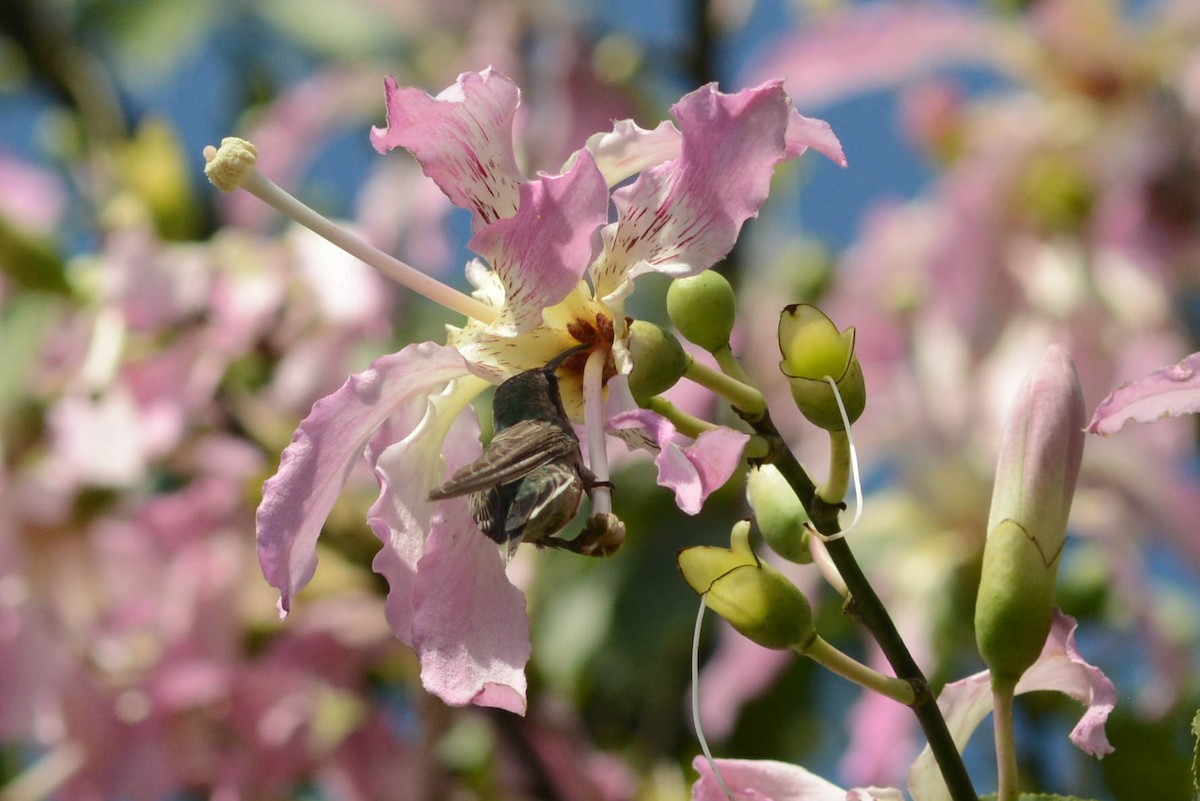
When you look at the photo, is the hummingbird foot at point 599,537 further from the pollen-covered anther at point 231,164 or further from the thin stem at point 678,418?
the pollen-covered anther at point 231,164

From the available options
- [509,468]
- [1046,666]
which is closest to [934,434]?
[1046,666]

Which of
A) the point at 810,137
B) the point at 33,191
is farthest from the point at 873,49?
the point at 810,137

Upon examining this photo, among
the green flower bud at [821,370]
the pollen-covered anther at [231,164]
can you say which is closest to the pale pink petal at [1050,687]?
the green flower bud at [821,370]

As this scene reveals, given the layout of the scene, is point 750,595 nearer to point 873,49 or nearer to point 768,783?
point 768,783

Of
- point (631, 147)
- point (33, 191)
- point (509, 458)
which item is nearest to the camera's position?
point (509, 458)

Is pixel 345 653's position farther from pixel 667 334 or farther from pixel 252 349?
pixel 667 334

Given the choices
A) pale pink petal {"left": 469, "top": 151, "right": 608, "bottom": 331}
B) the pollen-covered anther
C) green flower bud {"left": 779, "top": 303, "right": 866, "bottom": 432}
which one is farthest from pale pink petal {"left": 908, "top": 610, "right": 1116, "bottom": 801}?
the pollen-covered anther
